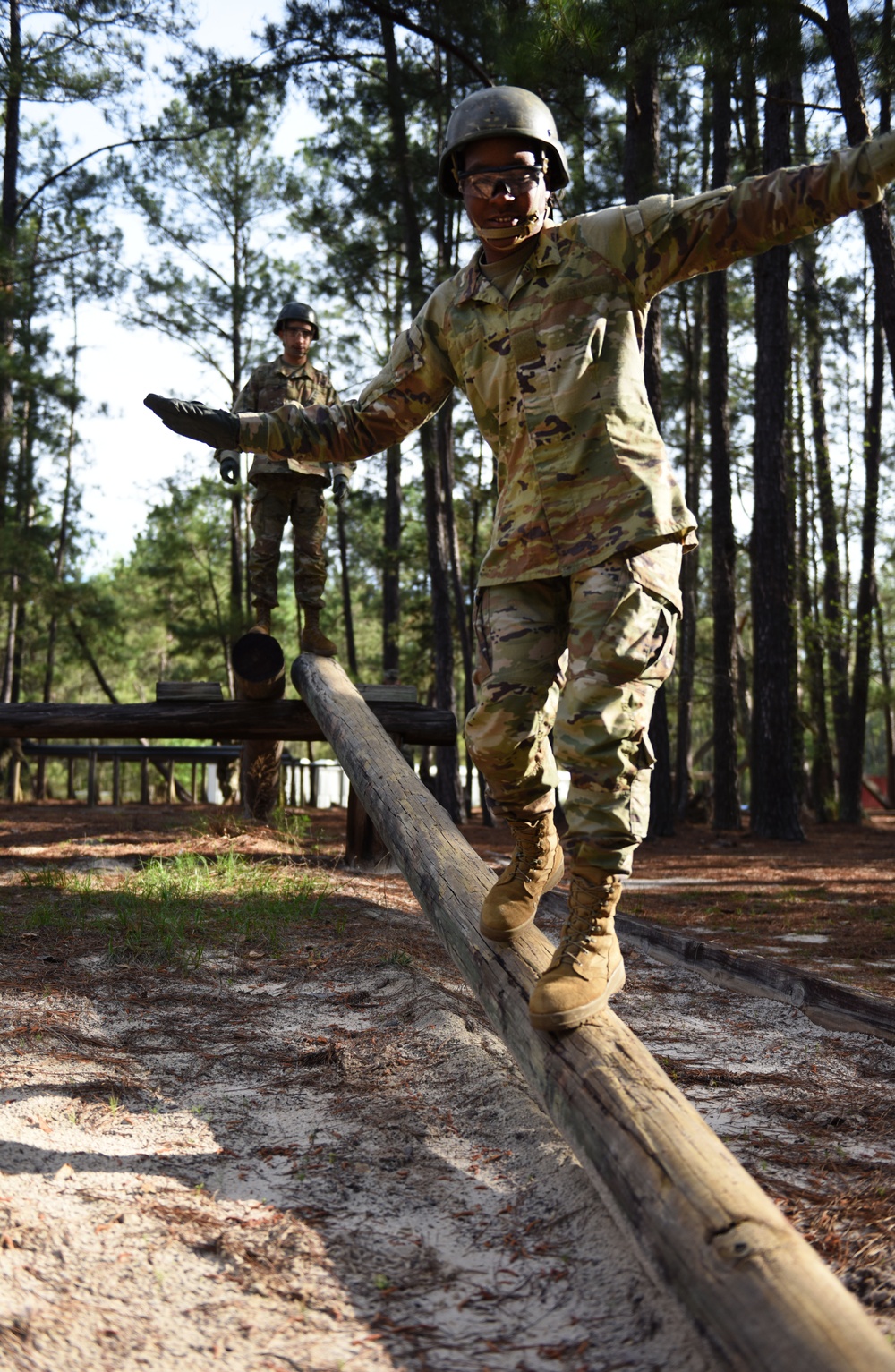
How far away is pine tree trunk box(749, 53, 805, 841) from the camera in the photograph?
14.1 meters

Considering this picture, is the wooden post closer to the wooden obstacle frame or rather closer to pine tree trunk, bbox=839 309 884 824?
the wooden obstacle frame

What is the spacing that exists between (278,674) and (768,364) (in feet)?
29.4

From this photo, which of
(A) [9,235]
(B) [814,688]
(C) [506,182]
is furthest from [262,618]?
(B) [814,688]

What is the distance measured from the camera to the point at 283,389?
8406 millimetres

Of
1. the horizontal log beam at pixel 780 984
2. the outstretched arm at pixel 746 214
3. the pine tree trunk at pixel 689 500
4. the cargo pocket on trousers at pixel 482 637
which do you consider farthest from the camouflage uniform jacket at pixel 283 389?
the pine tree trunk at pixel 689 500

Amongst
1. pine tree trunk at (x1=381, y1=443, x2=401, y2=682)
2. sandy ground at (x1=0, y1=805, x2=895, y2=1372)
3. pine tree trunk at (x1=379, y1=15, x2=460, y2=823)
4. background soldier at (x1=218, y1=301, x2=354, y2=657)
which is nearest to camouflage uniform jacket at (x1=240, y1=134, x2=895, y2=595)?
sandy ground at (x1=0, y1=805, x2=895, y2=1372)

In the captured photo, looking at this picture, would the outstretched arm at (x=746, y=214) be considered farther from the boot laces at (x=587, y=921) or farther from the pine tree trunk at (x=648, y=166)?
the pine tree trunk at (x=648, y=166)

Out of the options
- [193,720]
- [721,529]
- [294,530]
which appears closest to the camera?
[193,720]

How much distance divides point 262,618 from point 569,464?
6362 millimetres

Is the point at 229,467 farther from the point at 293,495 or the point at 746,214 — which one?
the point at 293,495

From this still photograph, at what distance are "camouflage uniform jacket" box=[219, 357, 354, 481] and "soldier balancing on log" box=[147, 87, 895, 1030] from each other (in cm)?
504

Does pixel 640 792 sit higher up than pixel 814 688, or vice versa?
pixel 814 688

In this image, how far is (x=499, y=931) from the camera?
10.9ft

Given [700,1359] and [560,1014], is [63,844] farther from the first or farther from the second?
[700,1359]
